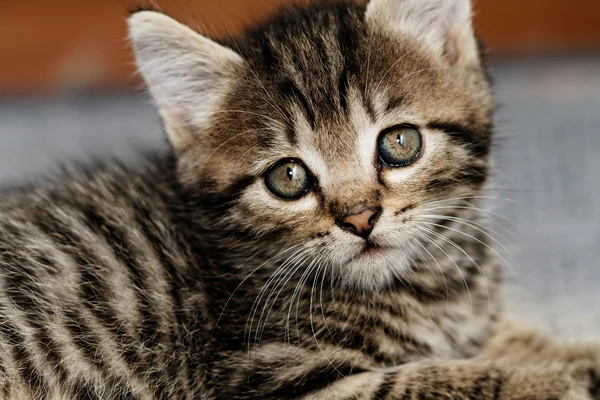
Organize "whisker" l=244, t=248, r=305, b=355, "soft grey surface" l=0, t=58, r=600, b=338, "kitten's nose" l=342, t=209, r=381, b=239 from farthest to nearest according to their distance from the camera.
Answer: "soft grey surface" l=0, t=58, r=600, b=338, "whisker" l=244, t=248, r=305, b=355, "kitten's nose" l=342, t=209, r=381, b=239

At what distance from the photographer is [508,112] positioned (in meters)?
2.57

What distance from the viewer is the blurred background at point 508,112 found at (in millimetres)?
1671

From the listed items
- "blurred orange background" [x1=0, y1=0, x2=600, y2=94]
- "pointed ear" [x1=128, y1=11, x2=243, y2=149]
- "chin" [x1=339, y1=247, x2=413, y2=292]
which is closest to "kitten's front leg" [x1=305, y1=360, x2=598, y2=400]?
"chin" [x1=339, y1=247, x2=413, y2=292]

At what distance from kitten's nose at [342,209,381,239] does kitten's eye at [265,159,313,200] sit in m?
0.10

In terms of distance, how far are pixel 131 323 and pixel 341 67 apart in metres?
0.57

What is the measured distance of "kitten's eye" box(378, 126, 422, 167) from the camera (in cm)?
124

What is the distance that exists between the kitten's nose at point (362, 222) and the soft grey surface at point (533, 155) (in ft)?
1.08

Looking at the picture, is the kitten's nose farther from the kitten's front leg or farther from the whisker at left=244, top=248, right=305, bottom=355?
the kitten's front leg

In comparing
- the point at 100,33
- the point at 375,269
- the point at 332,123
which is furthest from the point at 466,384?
the point at 100,33

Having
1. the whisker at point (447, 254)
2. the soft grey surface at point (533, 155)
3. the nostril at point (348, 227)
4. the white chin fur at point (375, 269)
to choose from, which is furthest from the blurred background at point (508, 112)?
the nostril at point (348, 227)

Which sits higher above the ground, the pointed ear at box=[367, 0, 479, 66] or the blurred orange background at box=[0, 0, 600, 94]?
the blurred orange background at box=[0, 0, 600, 94]

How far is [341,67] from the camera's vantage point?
1286mm

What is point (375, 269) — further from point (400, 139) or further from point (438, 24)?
point (438, 24)

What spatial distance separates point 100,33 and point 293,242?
2557 millimetres
